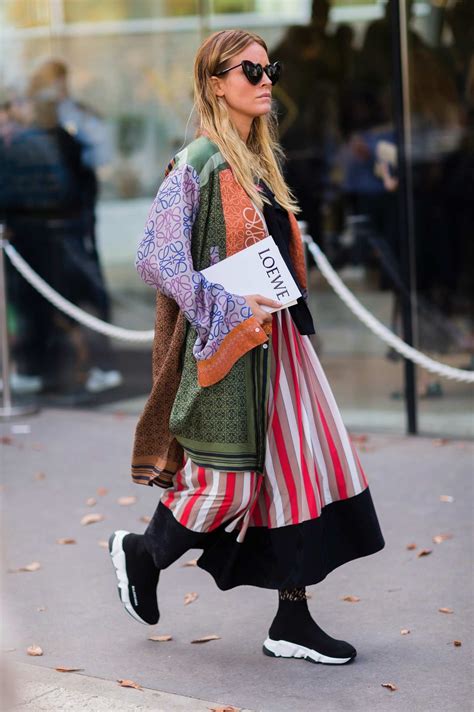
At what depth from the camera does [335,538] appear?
3.97 meters

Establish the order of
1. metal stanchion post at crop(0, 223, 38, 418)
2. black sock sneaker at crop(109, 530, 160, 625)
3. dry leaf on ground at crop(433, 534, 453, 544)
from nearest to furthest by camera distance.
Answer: black sock sneaker at crop(109, 530, 160, 625), dry leaf on ground at crop(433, 534, 453, 544), metal stanchion post at crop(0, 223, 38, 418)

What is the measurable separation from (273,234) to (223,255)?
0.18 m

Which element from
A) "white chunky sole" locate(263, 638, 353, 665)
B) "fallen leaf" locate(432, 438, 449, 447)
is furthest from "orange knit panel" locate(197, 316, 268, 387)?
"fallen leaf" locate(432, 438, 449, 447)

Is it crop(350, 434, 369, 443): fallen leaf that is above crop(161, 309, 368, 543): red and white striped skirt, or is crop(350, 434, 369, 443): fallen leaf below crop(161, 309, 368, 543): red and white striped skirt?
below

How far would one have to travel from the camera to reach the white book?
12.4 feet

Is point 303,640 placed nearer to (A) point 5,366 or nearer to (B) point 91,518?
(B) point 91,518

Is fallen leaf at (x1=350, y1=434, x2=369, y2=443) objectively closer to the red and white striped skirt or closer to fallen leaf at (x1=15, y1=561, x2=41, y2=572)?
fallen leaf at (x1=15, y1=561, x2=41, y2=572)

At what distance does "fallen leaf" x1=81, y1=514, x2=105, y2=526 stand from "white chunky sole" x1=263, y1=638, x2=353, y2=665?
186cm

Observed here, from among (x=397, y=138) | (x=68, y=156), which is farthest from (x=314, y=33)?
(x=68, y=156)

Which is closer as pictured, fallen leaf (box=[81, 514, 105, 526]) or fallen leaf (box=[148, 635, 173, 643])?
fallen leaf (box=[148, 635, 173, 643])

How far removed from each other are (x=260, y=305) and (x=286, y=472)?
51 cm

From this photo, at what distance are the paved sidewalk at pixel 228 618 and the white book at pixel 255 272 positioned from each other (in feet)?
3.73

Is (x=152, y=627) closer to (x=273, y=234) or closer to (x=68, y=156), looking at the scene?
(x=273, y=234)

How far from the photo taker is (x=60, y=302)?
8383mm
